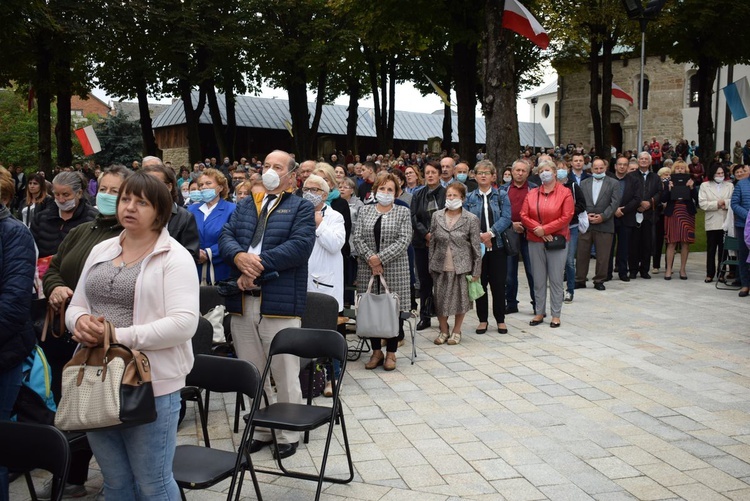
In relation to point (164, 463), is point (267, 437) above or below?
below

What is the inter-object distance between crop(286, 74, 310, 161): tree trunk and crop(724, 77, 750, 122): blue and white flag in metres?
16.7

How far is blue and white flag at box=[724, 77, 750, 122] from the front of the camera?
25422 mm

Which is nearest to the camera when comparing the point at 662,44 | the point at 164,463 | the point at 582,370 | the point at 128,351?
the point at 128,351

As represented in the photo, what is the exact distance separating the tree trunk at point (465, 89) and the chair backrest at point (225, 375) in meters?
20.0

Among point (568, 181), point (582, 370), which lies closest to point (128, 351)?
point (582, 370)

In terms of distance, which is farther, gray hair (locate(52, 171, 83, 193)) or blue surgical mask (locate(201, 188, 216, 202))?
blue surgical mask (locate(201, 188, 216, 202))

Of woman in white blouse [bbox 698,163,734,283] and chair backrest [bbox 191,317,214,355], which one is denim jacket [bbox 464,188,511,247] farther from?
woman in white blouse [bbox 698,163,734,283]

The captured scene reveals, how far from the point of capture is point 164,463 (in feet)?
11.6

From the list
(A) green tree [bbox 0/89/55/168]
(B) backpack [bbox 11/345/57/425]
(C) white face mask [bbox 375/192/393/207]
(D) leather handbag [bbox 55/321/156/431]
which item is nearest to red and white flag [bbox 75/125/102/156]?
(C) white face mask [bbox 375/192/393/207]

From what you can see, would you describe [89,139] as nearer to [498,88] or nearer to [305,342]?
[498,88]

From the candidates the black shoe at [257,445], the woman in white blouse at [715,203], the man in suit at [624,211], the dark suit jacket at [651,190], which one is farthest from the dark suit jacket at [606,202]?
the black shoe at [257,445]

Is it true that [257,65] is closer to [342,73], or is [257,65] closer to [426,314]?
[342,73]

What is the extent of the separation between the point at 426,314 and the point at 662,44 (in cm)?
2347

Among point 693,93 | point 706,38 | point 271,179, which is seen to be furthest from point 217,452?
point 693,93
